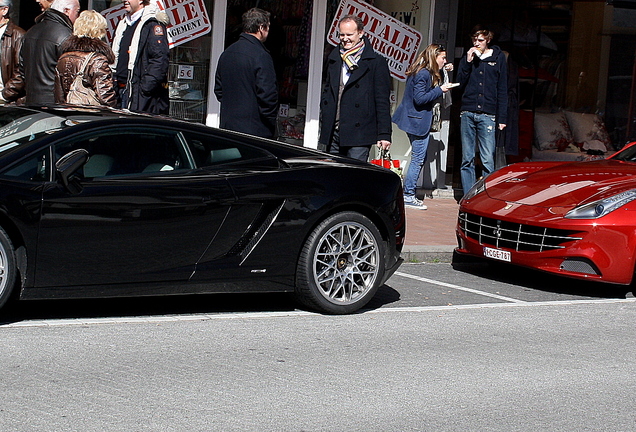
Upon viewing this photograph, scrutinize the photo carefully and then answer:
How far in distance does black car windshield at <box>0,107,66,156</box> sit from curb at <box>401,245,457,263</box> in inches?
171

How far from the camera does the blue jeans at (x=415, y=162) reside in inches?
497

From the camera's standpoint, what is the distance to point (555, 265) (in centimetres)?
821

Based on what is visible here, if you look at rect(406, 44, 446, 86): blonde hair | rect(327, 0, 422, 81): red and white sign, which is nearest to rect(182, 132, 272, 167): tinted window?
rect(406, 44, 446, 86): blonde hair

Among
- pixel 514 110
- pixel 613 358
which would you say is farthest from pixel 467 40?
pixel 613 358

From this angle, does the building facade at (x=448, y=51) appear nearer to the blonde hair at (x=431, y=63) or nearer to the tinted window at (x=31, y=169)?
the blonde hair at (x=431, y=63)

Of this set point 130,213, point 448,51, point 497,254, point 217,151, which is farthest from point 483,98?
point 130,213

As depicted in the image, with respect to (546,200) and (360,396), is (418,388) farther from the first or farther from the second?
(546,200)

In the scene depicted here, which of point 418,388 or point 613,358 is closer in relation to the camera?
point 418,388

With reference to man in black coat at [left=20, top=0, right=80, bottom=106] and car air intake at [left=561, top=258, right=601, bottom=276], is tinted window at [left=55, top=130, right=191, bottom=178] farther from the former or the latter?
man in black coat at [left=20, top=0, right=80, bottom=106]

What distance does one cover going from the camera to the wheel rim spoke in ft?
22.3

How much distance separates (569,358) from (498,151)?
7.38 metres

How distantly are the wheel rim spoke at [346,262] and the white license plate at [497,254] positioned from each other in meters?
1.91

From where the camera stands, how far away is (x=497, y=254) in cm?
862

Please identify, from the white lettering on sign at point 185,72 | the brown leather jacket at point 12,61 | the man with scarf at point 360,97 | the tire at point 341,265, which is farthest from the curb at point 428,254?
the white lettering on sign at point 185,72
